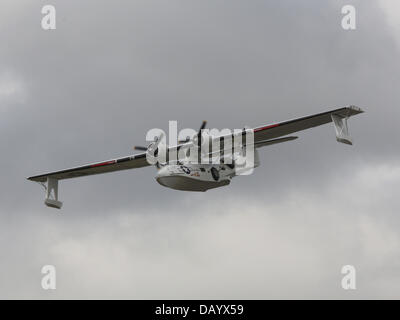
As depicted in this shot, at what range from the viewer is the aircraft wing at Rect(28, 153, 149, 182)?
4094 cm

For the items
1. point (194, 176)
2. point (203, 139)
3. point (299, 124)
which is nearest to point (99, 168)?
point (194, 176)

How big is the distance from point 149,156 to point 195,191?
283 cm

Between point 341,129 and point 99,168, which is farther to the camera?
point 99,168

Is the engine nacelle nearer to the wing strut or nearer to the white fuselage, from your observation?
the white fuselage

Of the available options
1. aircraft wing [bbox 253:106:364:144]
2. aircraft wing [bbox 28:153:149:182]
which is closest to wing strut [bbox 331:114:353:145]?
aircraft wing [bbox 253:106:364:144]

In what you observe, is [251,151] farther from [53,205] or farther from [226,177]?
[53,205]

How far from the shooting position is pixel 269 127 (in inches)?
1415

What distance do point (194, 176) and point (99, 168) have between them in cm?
906

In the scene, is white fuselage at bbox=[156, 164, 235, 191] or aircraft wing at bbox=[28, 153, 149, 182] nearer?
white fuselage at bbox=[156, 164, 235, 191]

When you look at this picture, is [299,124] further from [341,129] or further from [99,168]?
[99,168]

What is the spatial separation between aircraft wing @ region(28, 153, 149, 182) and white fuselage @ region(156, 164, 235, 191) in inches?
198

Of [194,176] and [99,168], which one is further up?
[99,168]

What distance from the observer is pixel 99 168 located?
42.7 metres

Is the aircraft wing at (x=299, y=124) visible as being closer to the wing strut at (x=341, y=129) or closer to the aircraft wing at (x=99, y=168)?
the wing strut at (x=341, y=129)
